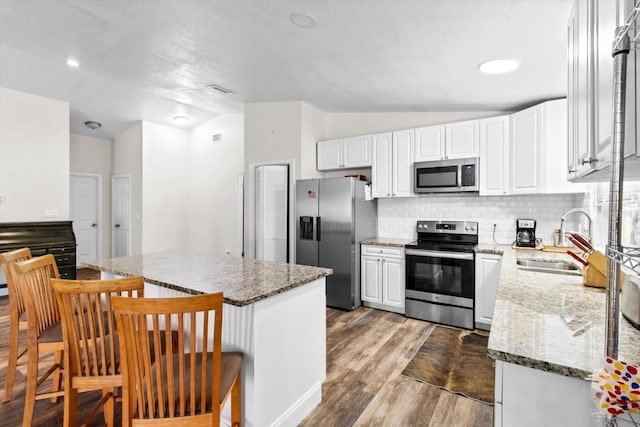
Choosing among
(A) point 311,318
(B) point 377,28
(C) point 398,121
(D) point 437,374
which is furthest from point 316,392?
(C) point 398,121

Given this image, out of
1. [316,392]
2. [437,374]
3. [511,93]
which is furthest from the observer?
[511,93]

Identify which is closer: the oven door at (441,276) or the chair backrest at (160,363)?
the chair backrest at (160,363)

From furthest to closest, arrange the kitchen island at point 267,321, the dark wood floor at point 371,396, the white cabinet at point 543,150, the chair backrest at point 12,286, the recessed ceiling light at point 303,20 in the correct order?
the white cabinet at point 543,150
the recessed ceiling light at point 303,20
the dark wood floor at point 371,396
the chair backrest at point 12,286
the kitchen island at point 267,321

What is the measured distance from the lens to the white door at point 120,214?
6.68 meters

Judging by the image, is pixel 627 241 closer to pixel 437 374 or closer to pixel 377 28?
pixel 437 374

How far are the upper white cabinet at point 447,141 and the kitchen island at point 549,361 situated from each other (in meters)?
2.65

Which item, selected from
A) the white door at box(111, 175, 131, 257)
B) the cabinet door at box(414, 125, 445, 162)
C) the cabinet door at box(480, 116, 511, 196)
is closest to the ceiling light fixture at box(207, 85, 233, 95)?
the cabinet door at box(414, 125, 445, 162)

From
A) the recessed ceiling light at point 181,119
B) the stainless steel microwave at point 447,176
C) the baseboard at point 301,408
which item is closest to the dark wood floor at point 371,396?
the baseboard at point 301,408

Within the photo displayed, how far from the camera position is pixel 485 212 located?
3896 millimetres

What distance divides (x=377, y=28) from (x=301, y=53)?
82cm

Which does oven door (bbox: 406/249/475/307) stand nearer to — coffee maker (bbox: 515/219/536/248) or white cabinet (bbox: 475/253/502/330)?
white cabinet (bbox: 475/253/502/330)

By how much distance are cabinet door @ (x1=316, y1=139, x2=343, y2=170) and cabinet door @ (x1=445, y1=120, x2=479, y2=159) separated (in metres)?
1.44

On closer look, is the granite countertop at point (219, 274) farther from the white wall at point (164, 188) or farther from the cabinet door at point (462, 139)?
the white wall at point (164, 188)

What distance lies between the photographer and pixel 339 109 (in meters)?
4.66
